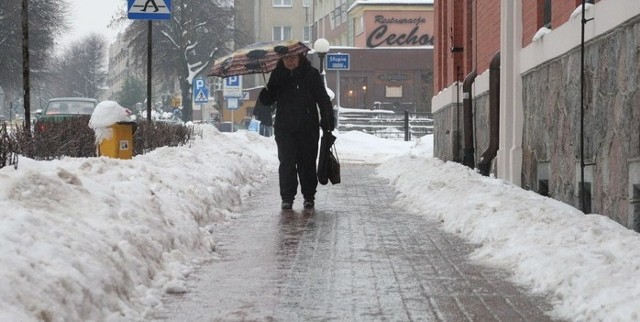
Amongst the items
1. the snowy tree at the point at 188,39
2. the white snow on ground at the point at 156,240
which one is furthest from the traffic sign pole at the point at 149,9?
the snowy tree at the point at 188,39

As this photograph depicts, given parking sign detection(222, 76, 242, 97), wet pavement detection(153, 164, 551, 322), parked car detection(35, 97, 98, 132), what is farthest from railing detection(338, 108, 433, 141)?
wet pavement detection(153, 164, 551, 322)

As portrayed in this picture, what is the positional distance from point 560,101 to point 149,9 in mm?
7517

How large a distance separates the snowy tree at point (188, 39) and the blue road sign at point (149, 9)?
179ft

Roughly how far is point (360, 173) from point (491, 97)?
6.43 metres

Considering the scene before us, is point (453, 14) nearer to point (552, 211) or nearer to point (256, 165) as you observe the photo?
point (256, 165)

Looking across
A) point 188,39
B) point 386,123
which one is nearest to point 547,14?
point 386,123

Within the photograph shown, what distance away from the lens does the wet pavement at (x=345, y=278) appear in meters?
A: 6.28

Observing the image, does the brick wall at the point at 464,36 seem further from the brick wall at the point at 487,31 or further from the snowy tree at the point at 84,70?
the snowy tree at the point at 84,70

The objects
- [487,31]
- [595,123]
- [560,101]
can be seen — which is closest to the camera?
[595,123]

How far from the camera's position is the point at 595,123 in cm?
964

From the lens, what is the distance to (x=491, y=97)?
49.9 feet

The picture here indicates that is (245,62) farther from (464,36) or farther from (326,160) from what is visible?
(326,160)

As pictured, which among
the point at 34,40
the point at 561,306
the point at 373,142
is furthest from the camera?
the point at 34,40

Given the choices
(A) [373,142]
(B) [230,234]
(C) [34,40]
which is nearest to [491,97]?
(B) [230,234]
